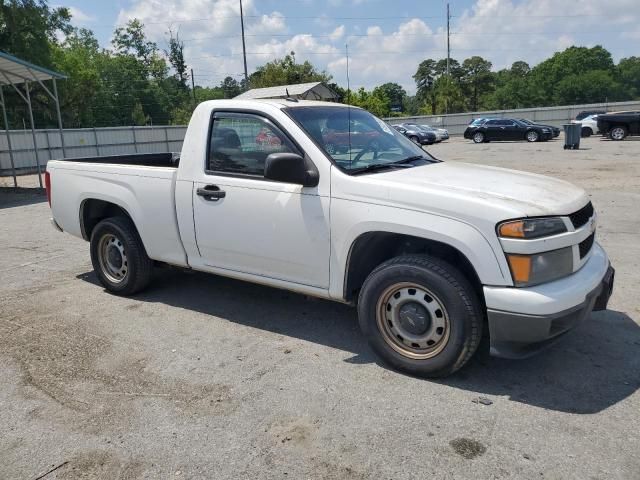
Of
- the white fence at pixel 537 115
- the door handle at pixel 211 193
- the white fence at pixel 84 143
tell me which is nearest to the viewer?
the door handle at pixel 211 193

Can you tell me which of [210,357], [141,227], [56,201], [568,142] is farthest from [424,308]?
[568,142]

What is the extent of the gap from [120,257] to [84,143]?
22968 millimetres

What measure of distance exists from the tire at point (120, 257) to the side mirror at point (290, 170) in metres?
2.12

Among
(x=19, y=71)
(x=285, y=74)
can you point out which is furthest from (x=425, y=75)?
(x=19, y=71)

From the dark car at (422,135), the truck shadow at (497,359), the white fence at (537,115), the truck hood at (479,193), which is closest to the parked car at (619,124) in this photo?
the dark car at (422,135)

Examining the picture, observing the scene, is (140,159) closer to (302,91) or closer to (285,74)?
(302,91)

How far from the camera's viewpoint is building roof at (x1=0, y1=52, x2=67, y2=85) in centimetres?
1432

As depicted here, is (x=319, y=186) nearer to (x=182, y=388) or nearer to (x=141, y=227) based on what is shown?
(x=182, y=388)

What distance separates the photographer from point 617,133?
28.3 meters

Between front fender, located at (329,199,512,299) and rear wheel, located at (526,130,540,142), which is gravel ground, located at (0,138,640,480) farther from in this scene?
rear wheel, located at (526,130,540,142)

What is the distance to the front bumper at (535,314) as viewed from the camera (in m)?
3.19

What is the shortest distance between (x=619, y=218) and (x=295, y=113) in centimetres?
665

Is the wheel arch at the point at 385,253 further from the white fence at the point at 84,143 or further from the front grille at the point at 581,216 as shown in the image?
the white fence at the point at 84,143

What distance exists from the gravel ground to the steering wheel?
57.2 inches
